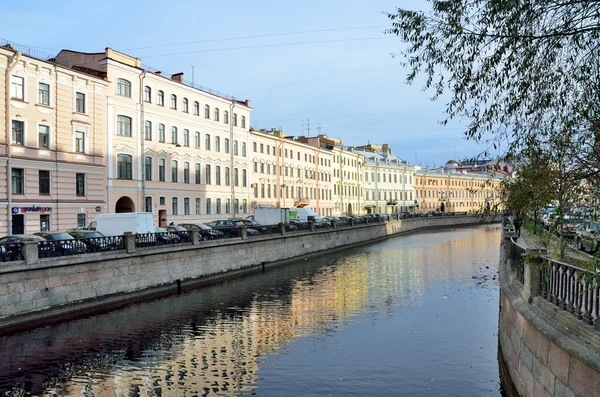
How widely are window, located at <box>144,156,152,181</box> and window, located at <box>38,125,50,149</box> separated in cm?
1006

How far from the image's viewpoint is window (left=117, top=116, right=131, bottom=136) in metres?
38.8

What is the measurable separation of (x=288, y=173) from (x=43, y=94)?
121ft

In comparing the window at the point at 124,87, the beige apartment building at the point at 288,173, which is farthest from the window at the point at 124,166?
the beige apartment building at the point at 288,173

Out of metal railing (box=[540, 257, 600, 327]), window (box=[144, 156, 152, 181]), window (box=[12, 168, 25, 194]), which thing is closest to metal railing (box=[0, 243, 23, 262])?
window (box=[12, 168, 25, 194])

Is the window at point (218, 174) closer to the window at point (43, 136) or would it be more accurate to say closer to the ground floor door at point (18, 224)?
the window at point (43, 136)

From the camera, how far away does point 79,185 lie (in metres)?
34.8

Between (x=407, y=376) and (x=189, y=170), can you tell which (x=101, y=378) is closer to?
(x=407, y=376)

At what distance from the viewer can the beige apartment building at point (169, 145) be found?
38.5 metres

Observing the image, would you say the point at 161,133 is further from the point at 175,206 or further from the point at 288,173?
the point at 288,173

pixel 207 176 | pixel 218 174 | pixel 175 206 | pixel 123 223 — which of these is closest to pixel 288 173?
pixel 218 174

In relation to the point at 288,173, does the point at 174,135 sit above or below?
above

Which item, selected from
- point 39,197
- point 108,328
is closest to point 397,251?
point 39,197

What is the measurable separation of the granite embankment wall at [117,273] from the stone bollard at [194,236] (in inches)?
11.4

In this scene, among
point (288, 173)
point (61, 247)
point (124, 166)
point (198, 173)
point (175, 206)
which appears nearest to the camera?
point (61, 247)
